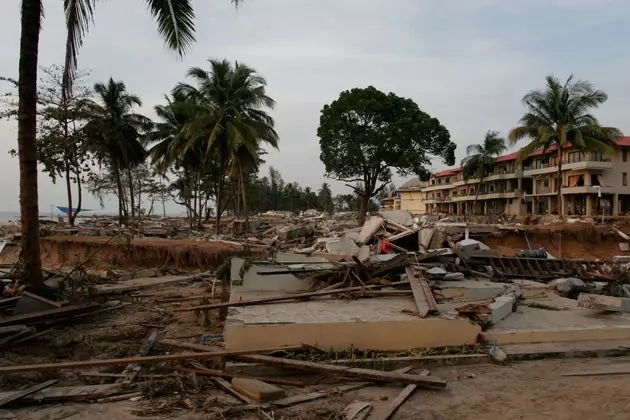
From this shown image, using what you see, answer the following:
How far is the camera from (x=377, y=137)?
1355 inches

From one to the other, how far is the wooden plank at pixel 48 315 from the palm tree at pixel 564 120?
95.1ft

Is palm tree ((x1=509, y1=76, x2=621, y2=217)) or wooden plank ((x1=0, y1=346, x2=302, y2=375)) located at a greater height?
palm tree ((x1=509, y1=76, x2=621, y2=217))

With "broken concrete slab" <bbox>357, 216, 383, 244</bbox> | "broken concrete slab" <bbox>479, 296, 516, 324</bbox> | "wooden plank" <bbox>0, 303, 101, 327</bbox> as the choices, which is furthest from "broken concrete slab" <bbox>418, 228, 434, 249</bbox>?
"wooden plank" <bbox>0, 303, 101, 327</bbox>

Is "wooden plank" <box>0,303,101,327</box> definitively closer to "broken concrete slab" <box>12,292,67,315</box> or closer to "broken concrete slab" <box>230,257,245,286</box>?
"broken concrete slab" <box>12,292,67,315</box>

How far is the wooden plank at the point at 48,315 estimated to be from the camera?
6708 mm

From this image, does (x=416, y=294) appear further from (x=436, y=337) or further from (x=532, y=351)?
(x=532, y=351)

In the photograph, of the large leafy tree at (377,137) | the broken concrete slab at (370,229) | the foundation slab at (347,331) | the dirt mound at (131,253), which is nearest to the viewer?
the foundation slab at (347,331)

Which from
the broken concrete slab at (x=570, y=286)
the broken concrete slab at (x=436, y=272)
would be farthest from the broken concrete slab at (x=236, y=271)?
the broken concrete slab at (x=570, y=286)

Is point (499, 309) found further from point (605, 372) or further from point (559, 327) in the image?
point (605, 372)

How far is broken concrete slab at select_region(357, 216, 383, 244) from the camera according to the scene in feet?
53.0

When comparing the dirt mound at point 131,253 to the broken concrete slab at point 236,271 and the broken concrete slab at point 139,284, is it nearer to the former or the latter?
the broken concrete slab at point 139,284

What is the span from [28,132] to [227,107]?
1534 centimetres

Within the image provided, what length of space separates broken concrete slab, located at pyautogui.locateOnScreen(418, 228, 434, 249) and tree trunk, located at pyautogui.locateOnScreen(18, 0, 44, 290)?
11.0 metres

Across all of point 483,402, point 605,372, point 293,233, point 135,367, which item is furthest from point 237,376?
point 293,233
